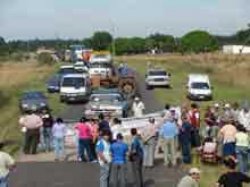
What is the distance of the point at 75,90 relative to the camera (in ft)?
175

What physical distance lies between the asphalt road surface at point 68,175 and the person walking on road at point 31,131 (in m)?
1.45

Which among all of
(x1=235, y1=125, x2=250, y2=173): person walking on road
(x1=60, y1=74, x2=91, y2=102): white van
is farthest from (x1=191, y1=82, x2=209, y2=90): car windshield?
(x1=235, y1=125, x2=250, y2=173): person walking on road

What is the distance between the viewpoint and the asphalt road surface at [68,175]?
22.2 meters

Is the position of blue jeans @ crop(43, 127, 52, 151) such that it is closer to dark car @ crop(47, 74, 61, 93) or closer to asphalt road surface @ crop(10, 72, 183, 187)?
asphalt road surface @ crop(10, 72, 183, 187)

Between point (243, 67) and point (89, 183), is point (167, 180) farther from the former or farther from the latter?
point (243, 67)

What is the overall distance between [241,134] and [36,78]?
61396 mm

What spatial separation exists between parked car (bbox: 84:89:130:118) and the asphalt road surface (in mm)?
14218

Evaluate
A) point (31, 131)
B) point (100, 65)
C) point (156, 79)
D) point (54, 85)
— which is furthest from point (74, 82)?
point (31, 131)

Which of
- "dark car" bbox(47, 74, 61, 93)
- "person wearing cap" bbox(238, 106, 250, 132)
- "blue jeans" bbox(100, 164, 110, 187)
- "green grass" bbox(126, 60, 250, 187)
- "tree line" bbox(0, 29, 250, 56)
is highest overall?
"blue jeans" bbox(100, 164, 110, 187)

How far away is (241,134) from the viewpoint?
2330 cm

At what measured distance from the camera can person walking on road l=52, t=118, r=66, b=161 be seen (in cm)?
2586

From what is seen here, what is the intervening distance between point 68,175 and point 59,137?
113 inches

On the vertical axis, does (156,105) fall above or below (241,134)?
below

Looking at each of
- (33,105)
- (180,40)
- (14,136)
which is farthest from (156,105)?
(180,40)
